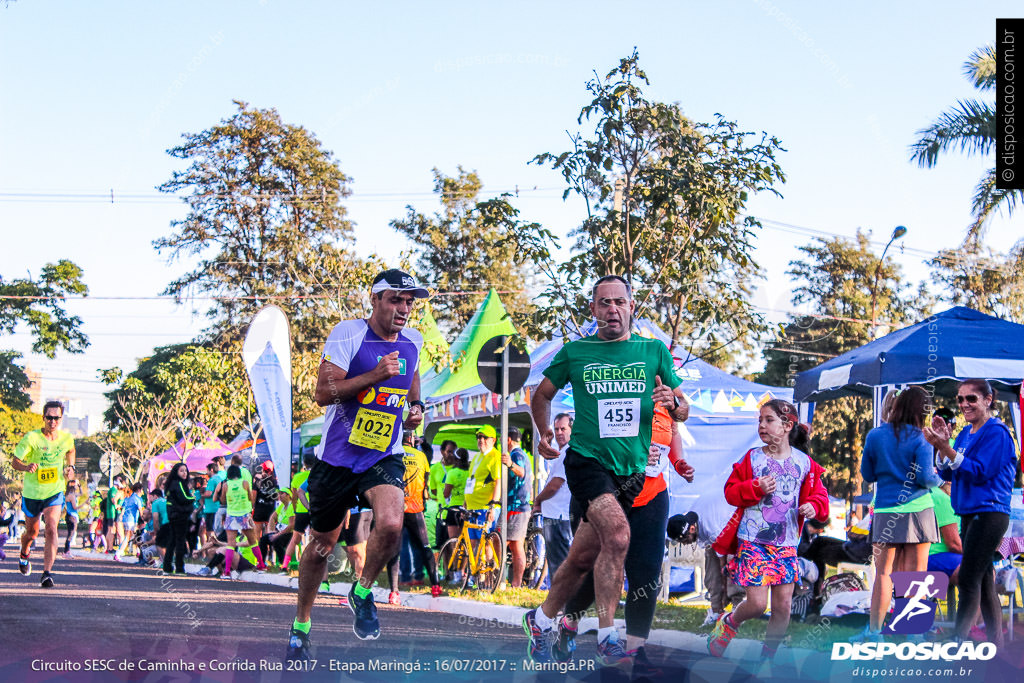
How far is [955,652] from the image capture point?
7.08 meters

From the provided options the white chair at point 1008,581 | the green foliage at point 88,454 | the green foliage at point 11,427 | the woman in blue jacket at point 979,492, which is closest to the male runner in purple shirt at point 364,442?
the woman in blue jacket at point 979,492

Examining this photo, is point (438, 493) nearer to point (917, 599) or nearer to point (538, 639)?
point (917, 599)

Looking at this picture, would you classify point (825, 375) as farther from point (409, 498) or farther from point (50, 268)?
point (50, 268)

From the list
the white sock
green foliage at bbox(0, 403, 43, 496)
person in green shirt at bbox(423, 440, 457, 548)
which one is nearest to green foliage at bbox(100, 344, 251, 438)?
green foliage at bbox(0, 403, 43, 496)

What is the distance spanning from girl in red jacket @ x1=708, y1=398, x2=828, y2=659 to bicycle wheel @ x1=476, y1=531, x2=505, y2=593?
5416 millimetres

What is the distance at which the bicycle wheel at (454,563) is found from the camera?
41.5 ft

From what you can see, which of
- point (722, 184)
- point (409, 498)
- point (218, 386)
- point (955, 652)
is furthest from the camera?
point (218, 386)

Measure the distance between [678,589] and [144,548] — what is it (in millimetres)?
13120

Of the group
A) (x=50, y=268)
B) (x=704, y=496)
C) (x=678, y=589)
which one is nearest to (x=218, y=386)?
(x=50, y=268)

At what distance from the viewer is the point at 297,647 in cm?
598

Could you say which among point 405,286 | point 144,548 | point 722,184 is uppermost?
point 722,184

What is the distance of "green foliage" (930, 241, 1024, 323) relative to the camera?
34.3 m

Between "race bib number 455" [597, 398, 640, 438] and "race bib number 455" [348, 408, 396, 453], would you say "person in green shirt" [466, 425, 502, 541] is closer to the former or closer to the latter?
"race bib number 455" [348, 408, 396, 453]

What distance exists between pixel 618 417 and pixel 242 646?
2769 mm
